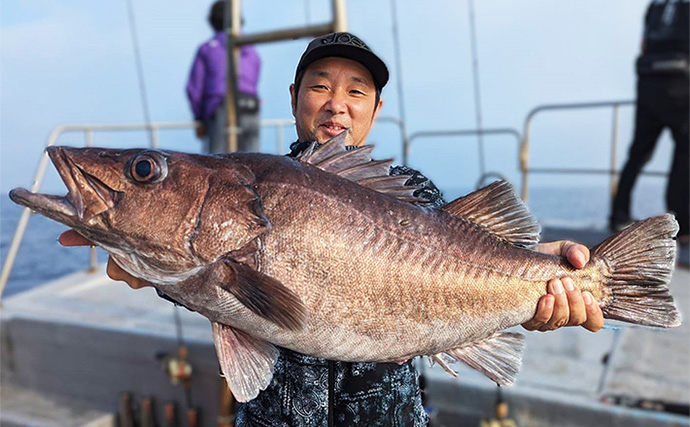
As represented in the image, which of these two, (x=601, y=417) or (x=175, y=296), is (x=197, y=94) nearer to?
(x=601, y=417)

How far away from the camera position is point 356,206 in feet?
5.52

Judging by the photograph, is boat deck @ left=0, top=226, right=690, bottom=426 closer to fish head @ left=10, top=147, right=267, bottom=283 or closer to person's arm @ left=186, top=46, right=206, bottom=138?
person's arm @ left=186, top=46, right=206, bottom=138

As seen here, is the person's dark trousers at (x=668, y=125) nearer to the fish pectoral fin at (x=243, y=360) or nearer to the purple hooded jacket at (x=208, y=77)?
the purple hooded jacket at (x=208, y=77)

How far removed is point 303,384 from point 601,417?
255 cm

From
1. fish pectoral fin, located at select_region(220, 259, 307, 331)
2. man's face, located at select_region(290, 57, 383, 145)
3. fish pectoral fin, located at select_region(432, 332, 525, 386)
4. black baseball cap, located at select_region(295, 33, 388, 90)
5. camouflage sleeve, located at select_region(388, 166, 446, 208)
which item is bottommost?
fish pectoral fin, located at select_region(432, 332, 525, 386)

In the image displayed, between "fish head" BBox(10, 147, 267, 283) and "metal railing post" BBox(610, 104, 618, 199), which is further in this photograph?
"metal railing post" BBox(610, 104, 618, 199)

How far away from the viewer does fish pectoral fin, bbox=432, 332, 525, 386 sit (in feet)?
6.04

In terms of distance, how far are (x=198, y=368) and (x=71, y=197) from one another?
3666 millimetres

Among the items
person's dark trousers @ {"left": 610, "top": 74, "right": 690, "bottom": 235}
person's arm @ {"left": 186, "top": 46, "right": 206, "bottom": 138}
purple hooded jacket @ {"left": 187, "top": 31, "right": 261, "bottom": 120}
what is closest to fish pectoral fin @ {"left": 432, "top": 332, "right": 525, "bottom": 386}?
person's dark trousers @ {"left": 610, "top": 74, "right": 690, "bottom": 235}

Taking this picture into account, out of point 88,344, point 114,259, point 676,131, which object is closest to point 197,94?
point 88,344

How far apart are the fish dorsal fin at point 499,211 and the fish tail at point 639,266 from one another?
9.1 inches

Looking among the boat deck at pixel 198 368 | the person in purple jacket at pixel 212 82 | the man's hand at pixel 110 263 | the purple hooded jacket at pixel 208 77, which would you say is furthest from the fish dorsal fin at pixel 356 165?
the purple hooded jacket at pixel 208 77

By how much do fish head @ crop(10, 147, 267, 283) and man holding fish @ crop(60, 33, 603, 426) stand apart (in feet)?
0.90

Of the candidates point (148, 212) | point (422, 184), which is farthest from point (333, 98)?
point (148, 212)
